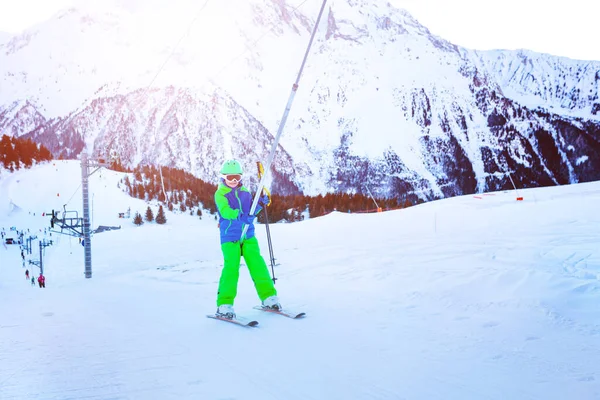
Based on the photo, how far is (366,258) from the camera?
11.3 metres

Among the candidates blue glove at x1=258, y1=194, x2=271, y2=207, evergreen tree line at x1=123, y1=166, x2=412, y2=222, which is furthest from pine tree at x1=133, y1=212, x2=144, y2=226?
blue glove at x1=258, y1=194, x2=271, y2=207

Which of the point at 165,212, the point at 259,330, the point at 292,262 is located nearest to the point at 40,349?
the point at 259,330

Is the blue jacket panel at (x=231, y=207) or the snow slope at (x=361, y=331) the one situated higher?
the blue jacket panel at (x=231, y=207)

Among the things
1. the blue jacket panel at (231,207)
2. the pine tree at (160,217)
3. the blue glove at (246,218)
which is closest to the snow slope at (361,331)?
the blue jacket panel at (231,207)

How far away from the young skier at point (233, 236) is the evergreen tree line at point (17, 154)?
131754 mm

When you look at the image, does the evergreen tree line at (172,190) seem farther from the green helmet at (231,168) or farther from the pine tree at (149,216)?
the green helmet at (231,168)

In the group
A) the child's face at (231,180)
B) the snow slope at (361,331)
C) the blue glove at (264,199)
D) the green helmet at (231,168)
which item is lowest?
the snow slope at (361,331)

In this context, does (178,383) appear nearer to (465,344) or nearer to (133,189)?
(465,344)

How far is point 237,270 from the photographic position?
21.5ft

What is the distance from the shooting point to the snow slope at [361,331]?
3850 millimetres

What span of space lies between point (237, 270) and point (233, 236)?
0.52 meters

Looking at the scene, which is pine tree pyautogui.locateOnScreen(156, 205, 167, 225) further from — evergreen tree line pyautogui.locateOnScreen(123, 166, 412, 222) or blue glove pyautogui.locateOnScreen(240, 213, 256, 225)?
blue glove pyautogui.locateOnScreen(240, 213, 256, 225)

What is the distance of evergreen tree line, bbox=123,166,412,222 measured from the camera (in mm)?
103750

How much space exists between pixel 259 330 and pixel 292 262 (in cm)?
759
